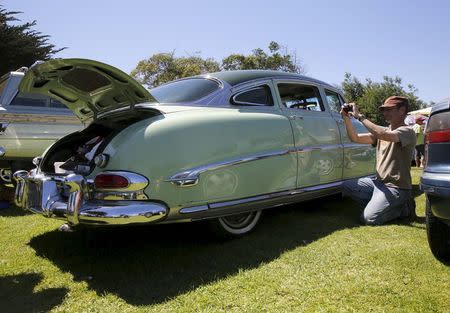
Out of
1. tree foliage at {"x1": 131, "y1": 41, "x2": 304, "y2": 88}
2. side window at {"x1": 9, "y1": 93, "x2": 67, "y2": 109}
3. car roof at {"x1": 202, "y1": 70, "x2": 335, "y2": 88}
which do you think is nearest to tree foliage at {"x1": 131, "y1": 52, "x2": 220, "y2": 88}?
tree foliage at {"x1": 131, "y1": 41, "x2": 304, "y2": 88}

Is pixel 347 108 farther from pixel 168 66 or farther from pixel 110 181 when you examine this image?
pixel 168 66

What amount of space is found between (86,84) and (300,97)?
2.42m

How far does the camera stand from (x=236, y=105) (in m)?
3.88

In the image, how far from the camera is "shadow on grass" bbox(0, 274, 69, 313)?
270cm

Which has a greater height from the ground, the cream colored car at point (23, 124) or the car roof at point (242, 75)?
the car roof at point (242, 75)

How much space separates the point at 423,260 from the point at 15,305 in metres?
2.99

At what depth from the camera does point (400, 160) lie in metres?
4.46

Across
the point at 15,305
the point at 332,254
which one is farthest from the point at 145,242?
the point at 332,254

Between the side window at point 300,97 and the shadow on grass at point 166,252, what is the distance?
128 cm

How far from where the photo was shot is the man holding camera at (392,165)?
4332mm

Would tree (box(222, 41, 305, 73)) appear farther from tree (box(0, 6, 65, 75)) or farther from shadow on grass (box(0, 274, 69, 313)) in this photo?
shadow on grass (box(0, 274, 69, 313))

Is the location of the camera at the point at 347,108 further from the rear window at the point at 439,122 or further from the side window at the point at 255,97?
the rear window at the point at 439,122

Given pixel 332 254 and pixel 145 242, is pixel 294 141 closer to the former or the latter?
pixel 332 254

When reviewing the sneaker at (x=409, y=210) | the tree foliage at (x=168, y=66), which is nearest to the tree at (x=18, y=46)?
the tree foliage at (x=168, y=66)
